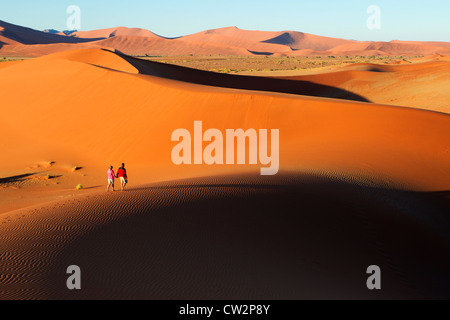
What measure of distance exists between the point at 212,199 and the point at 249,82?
92.9 feet

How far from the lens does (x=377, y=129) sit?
48.3ft

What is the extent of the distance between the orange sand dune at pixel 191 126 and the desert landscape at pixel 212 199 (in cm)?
7

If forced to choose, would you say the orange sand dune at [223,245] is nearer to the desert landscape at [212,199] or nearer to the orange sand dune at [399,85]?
the desert landscape at [212,199]

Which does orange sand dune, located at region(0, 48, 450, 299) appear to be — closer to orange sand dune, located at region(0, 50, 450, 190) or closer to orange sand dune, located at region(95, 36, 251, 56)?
orange sand dune, located at region(0, 50, 450, 190)

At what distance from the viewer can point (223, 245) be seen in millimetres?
5668

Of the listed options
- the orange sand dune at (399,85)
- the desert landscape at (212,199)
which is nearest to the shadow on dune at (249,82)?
the orange sand dune at (399,85)

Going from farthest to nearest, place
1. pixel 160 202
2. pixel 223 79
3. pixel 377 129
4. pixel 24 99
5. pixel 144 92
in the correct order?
pixel 223 79 → pixel 24 99 → pixel 144 92 → pixel 377 129 → pixel 160 202

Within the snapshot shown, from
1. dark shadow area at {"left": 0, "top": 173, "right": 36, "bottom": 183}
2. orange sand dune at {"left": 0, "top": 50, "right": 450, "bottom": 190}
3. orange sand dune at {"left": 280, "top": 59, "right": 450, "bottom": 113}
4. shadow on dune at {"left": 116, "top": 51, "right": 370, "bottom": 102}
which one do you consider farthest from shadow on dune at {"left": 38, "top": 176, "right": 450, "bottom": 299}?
shadow on dune at {"left": 116, "top": 51, "right": 370, "bottom": 102}

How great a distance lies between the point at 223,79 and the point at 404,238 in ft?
92.3

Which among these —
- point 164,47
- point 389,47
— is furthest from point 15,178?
point 389,47

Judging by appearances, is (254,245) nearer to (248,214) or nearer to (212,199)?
(248,214)

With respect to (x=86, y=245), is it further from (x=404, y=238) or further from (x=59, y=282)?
(x=404, y=238)

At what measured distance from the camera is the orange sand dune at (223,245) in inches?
185
